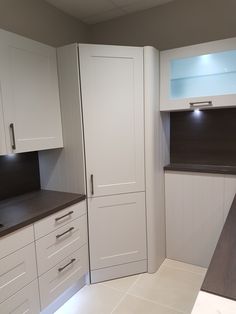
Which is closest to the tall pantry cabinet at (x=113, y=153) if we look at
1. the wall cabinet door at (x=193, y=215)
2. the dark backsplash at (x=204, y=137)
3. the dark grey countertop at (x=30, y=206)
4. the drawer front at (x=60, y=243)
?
the drawer front at (x=60, y=243)

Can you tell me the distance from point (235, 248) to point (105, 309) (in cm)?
133

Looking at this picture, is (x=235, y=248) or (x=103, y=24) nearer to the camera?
(x=235, y=248)


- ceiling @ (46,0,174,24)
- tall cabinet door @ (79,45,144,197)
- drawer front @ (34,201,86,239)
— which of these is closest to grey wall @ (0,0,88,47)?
ceiling @ (46,0,174,24)

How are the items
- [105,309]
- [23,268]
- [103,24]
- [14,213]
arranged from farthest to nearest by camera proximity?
[103,24], [105,309], [14,213], [23,268]

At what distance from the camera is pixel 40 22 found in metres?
2.29

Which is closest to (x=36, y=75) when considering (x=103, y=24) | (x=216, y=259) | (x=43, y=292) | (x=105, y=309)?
(x=103, y=24)

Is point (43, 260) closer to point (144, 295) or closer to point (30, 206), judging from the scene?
point (30, 206)

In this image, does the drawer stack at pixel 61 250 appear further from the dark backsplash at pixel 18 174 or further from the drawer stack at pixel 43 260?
the dark backsplash at pixel 18 174

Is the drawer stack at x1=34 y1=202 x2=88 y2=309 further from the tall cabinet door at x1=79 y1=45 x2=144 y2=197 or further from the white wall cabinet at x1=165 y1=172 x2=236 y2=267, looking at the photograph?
the white wall cabinet at x1=165 y1=172 x2=236 y2=267

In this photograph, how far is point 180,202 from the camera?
8.05 feet

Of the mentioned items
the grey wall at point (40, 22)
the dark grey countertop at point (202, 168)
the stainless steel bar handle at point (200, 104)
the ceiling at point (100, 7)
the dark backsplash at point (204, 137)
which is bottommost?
the dark grey countertop at point (202, 168)

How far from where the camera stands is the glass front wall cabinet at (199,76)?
2.06 metres

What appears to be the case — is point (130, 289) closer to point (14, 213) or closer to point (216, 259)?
point (14, 213)

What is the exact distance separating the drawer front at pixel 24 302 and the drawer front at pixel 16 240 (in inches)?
11.8
